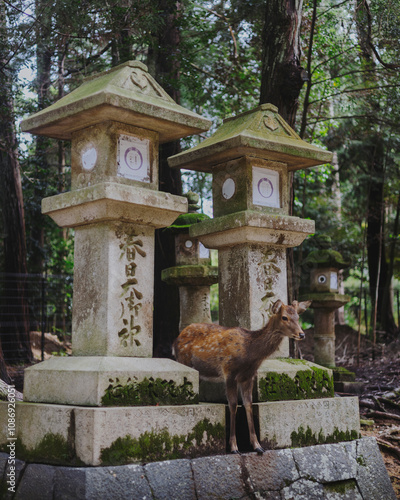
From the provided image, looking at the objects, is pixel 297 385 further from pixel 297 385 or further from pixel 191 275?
pixel 191 275

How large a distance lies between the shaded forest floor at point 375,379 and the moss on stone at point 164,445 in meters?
2.47

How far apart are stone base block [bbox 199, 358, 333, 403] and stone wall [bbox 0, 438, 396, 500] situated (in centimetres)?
50

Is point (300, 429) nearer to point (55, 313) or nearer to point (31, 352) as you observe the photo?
point (31, 352)

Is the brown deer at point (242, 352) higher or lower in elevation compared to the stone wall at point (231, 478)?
higher

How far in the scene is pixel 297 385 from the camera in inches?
238

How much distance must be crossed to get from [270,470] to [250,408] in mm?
547

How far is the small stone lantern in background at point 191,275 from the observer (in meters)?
8.34

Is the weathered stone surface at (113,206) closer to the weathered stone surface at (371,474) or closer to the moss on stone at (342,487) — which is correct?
the moss on stone at (342,487)

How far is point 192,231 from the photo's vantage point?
6648mm

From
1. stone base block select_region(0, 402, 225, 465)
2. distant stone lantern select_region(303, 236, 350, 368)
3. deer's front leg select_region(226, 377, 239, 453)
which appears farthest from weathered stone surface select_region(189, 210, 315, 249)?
distant stone lantern select_region(303, 236, 350, 368)

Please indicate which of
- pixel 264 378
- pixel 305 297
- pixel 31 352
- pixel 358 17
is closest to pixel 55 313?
pixel 31 352

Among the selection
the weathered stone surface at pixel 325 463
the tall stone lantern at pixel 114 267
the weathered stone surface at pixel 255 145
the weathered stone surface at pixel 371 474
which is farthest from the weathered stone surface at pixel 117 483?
the weathered stone surface at pixel 255 145

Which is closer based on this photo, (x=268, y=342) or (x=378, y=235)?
(x=268, y=342)

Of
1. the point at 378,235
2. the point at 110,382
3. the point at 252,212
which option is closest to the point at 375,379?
the point at 378,235
